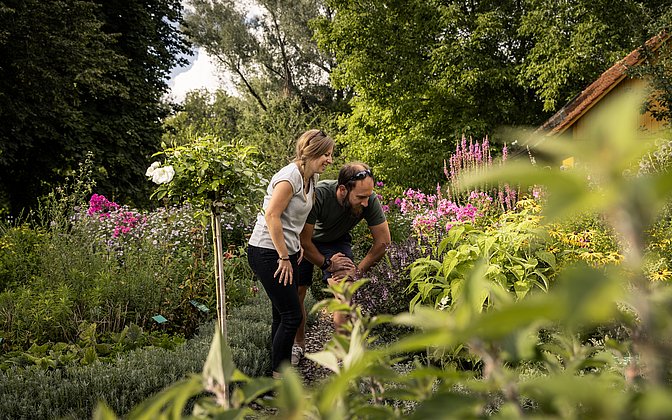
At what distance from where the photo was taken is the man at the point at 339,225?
3910mm

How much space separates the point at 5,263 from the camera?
606 cm

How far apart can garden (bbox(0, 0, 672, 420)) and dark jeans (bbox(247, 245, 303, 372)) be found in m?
0.29

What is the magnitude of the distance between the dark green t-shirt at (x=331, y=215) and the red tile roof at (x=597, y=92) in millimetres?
8214

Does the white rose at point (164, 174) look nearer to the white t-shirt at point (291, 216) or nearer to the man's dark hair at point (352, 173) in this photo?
the white t-shirt at point (291, 216)

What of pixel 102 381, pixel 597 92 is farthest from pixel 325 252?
pixel 597 92

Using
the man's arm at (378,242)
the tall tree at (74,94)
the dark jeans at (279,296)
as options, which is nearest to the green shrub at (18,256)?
the dark jeans at (279,296)

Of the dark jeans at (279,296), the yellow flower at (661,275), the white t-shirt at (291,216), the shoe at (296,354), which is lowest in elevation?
the shoe at (296,354)

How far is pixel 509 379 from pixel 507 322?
18 centimetres

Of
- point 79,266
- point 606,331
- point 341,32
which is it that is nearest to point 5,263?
point 79,266

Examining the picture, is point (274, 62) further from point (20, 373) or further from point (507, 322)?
point (507, 322)

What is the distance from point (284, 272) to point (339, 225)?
2.79 ft

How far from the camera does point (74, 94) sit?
1278 cm

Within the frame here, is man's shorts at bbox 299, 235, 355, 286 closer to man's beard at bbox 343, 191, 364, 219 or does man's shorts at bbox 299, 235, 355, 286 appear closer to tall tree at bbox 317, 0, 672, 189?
man's beard at bbox 343, 191, 364, 219

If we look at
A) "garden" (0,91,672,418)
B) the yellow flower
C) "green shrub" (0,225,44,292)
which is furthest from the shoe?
"green shrub" (0,225,44,292)
